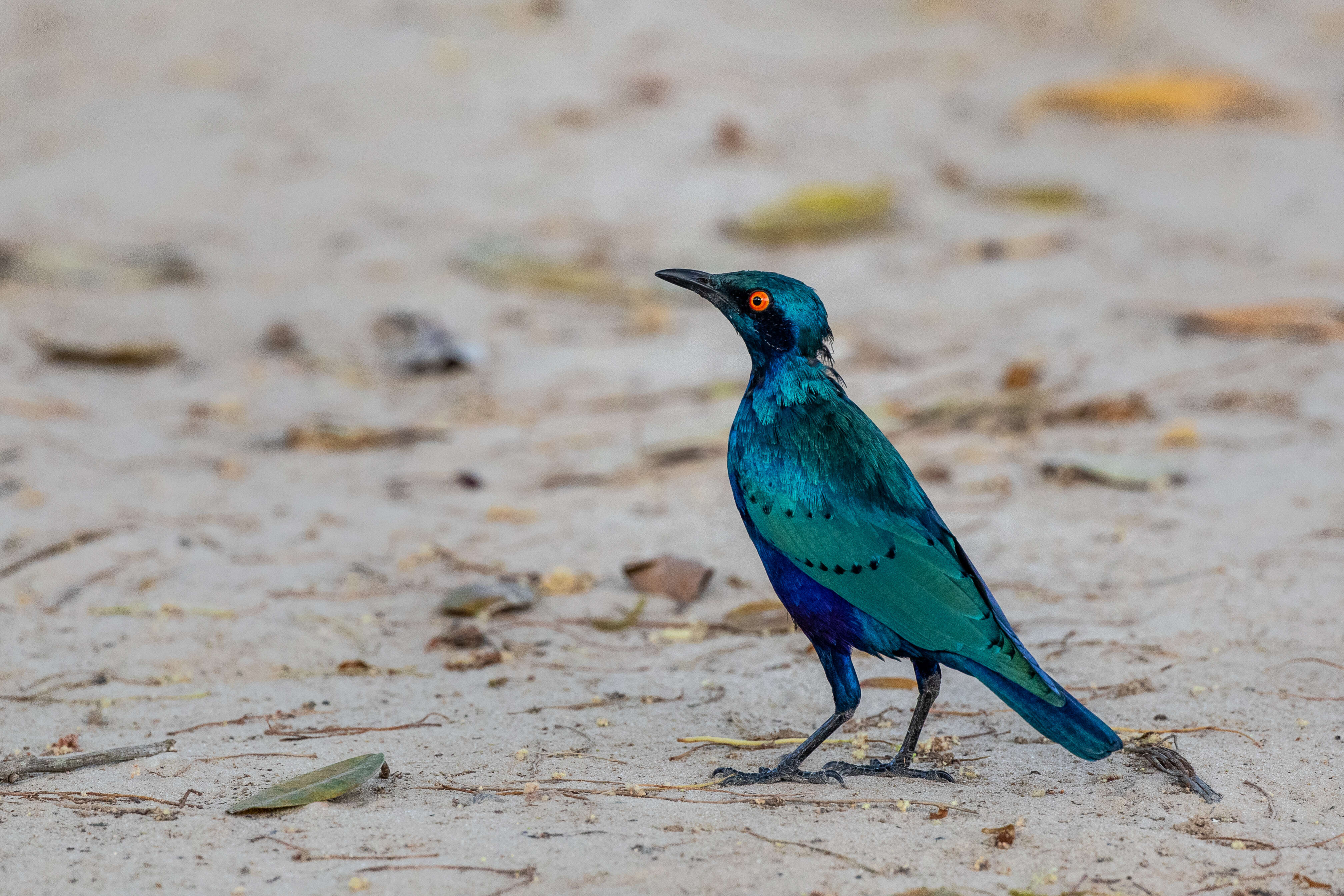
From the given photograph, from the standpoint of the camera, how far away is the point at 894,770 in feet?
10.1

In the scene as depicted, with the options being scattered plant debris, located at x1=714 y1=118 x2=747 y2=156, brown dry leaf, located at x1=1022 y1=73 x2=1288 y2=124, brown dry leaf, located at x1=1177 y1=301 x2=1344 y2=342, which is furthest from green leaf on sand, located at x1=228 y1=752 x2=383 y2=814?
brown dry leaf, located at x1=1022 y1=73 x2=1288 y2=124

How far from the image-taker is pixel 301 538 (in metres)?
4.93

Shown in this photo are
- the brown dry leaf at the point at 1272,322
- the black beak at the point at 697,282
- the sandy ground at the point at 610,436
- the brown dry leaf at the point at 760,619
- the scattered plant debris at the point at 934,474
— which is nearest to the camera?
the sandy ground at the point at 610,436

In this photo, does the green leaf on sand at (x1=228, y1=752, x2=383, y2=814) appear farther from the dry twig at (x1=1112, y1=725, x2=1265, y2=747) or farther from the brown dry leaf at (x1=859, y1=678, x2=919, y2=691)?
the dry twig at (x1=1112, y1=725, x2=1265, y2=747)

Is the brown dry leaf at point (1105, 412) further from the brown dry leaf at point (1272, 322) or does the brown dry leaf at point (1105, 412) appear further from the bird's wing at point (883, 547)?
the bird's wing at point (883, 547)

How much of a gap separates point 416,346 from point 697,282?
157 inches

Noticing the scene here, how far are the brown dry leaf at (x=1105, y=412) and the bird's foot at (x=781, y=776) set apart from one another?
325cm

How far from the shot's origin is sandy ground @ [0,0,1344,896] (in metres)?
2.76

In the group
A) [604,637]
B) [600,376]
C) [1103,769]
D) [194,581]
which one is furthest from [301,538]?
[1103,769]

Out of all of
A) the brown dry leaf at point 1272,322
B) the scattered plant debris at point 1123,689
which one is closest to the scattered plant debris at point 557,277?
the brown dry leaf at point 1272,322

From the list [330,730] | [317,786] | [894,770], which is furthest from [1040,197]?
[317,786]

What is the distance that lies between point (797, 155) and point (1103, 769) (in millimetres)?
6951

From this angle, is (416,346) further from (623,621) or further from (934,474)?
(623,621)

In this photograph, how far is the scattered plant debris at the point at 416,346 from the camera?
703 centimetres
